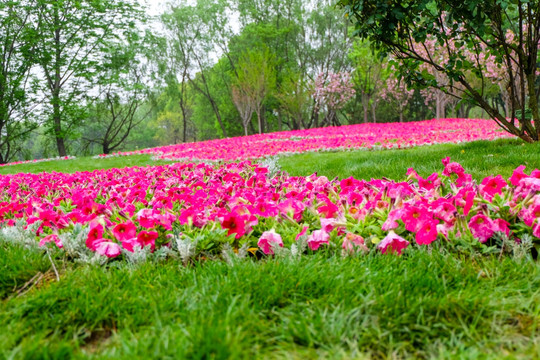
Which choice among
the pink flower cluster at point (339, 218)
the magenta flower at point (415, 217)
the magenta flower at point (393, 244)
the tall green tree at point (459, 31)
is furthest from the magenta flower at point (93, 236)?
the tall green tree at point (459, 31)

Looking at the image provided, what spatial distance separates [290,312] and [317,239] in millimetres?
707

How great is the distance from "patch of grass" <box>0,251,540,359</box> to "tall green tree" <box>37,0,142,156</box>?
23.2 meters

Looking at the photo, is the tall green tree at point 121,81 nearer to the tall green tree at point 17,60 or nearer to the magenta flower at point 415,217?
the tall green tree at point 17,60

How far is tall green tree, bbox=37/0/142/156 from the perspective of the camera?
21.0 m

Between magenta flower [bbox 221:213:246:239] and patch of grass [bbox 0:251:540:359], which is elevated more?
magenta flower [bbox 221:213:246:239]

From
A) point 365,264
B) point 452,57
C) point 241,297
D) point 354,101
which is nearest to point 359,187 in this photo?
point 365,264

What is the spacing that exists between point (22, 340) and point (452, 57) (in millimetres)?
6494

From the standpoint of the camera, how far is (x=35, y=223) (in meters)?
2.64

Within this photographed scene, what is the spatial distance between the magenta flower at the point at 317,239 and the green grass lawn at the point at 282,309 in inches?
5.5

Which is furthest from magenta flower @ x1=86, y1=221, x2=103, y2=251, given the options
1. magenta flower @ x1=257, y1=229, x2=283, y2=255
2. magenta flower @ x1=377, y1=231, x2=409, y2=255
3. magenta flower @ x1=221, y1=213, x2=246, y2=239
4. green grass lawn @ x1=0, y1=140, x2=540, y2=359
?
magenta flower @ x1=377, y1=231, x2=409, y2=255

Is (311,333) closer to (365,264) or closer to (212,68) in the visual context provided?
(365,264)

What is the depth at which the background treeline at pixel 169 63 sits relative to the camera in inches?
833

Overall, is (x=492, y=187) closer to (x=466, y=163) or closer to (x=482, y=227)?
(x=482, y=227)

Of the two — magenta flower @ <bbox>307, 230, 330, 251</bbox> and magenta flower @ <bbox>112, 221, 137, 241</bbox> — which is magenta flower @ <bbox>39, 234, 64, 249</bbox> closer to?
magenta flower @ <bbox>112, 221, 137, 241</bbox>
